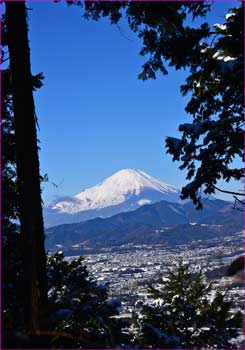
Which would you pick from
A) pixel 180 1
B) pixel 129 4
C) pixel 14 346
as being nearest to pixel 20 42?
pixel 129 4

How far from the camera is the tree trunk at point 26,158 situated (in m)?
5.70

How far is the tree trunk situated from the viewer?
18.7ft

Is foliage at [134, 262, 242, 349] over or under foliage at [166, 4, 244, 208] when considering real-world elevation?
under

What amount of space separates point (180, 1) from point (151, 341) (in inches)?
242

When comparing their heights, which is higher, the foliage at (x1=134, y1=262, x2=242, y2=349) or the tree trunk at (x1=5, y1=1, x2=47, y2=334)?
the tree trunk at (x1=5, y1=1, x2=47, y2=334)

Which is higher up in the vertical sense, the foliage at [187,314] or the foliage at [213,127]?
the foliage at [213,127]

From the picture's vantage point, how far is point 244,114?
9617mm

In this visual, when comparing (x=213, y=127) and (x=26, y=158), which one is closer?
(x=26, y=158)

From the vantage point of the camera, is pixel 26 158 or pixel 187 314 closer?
pixel 26 158

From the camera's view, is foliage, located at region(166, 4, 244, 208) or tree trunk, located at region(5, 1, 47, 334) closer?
tree trunk, located at region(5, 1, 47, 334)

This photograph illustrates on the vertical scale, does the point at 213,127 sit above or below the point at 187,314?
above

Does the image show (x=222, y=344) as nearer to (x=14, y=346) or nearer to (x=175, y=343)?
(x=175, y=343)

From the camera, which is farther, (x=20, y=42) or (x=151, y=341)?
(x=151, y=341)

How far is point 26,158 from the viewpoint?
6180mm
